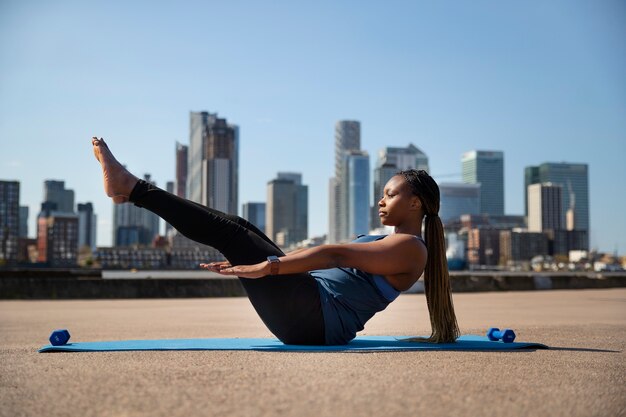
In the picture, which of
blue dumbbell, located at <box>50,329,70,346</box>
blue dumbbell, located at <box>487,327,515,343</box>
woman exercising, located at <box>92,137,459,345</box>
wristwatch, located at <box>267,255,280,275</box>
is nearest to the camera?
wristwatch, located at <box>267,255,280,275</box>

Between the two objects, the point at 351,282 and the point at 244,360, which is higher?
the point at 351,282

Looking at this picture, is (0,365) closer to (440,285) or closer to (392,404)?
(392,404)

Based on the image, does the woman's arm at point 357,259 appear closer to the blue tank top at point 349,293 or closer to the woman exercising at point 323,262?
the woman exercising at point 323,262

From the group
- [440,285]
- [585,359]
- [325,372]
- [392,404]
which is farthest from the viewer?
[440,285]

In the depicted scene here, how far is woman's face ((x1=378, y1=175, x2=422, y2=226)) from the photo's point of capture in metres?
4.54

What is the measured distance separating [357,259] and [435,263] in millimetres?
780

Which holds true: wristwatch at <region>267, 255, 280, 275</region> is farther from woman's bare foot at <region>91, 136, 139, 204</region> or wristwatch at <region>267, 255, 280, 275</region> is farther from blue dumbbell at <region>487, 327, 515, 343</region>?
blue dumbbell at <region>487, 327, 515, 343</region>

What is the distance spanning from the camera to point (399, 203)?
14.9 ft

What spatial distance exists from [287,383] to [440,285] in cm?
195

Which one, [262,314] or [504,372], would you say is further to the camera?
[262,314]

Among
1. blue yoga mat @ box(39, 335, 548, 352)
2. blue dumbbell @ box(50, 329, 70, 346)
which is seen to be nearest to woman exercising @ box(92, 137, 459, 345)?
blue yoga mat @ box(39, 335, 548, 352)

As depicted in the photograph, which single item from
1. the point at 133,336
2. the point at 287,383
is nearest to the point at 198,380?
the point at 287,383

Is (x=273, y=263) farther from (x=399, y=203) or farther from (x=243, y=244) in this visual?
(x=399, y=203)

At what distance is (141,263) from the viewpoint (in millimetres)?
199250
